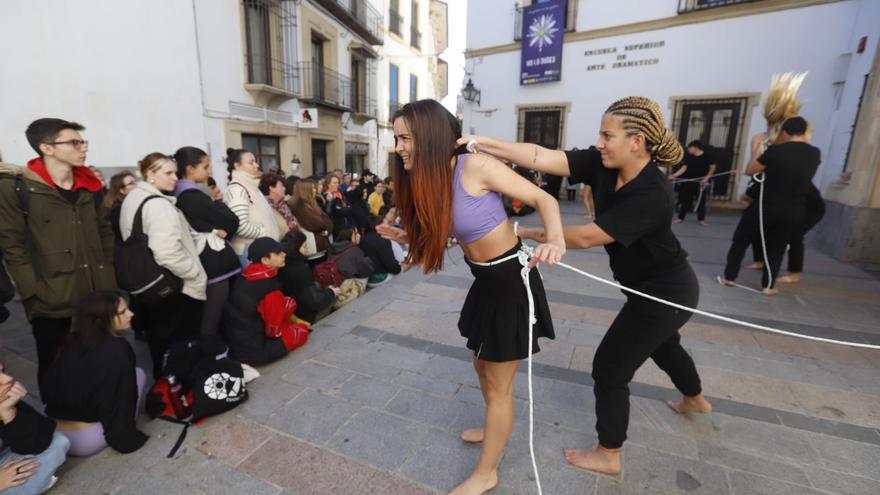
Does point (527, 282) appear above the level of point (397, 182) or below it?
below

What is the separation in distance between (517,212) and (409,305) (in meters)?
5.80

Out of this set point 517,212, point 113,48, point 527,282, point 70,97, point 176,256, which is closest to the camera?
point 527,282

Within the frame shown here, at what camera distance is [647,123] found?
1.62 m

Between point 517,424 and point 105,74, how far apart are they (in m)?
9.70

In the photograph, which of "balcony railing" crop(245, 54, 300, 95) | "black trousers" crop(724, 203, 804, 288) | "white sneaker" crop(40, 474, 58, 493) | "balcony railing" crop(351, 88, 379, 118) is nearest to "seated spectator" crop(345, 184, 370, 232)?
"white sneaker" crop(40, 474, 58, 493)

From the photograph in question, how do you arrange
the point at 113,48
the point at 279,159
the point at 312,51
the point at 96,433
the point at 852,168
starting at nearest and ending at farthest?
the point at 96,433
the point at 852,168
the point at 113,48
the point at 279,159
the point at 312,51

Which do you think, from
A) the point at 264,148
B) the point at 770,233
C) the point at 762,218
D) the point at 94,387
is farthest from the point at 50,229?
the point at 264,148

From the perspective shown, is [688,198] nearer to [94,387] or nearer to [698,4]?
[698,4]

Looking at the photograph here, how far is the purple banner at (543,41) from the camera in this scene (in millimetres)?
12688

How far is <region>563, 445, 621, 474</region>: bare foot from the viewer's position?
2.02 m

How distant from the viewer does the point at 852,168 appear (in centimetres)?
634

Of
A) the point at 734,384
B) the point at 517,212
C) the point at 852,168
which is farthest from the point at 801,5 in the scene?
the point at 734,384

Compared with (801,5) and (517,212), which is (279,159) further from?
(801,5)

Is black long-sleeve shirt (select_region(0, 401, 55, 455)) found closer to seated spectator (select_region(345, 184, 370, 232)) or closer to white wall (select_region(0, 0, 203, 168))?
seated spectator (select_region(345, 184, 370, 232))
